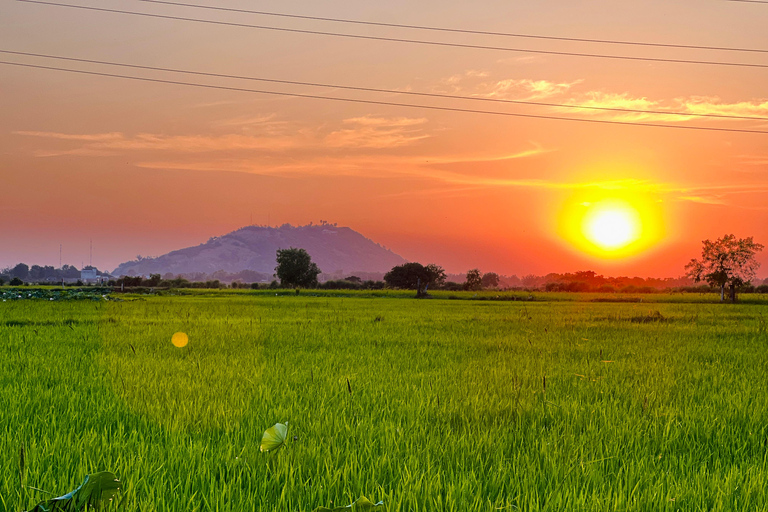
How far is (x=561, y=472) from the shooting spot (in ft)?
11.9

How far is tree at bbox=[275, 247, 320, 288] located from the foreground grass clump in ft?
345

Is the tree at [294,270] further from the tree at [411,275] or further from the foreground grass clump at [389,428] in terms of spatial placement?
the foreground grass clump at [389,428]

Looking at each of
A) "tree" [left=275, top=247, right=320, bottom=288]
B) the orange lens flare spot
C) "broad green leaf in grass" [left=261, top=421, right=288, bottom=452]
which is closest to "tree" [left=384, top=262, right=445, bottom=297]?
"tree" [left=275, top=247, right=320, bottom=288]

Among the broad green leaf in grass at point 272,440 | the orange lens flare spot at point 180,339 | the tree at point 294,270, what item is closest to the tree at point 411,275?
the tree at point 294,270

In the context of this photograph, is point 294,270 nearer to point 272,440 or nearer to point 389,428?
point 389,428

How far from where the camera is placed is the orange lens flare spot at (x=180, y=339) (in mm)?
10766

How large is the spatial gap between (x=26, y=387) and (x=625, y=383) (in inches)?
297

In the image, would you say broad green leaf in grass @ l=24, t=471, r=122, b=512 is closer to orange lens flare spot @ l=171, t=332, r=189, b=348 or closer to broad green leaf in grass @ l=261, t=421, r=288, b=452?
broad green leaf in grass @ l=261, t=421, r=288, b=452

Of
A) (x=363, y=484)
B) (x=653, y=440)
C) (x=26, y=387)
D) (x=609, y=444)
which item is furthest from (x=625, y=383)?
(x=26, y=387)

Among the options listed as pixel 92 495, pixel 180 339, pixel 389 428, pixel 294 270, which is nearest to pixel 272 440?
pixel 92 495

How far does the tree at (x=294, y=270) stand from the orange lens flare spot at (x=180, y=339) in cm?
10089

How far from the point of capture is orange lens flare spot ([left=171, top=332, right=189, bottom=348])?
10766mm

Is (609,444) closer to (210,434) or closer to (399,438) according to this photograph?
(399,438)

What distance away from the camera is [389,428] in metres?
4.55
